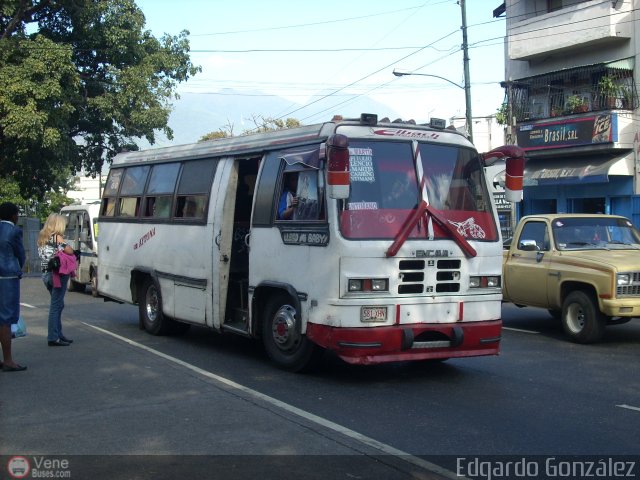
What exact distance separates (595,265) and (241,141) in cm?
555

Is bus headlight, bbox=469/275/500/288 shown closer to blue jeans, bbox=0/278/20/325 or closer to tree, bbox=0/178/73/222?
blue jeans, bbox=0/278/20/325

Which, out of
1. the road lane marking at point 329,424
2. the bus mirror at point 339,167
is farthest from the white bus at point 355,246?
the road lane marking at point 329,424

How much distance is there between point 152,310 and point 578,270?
6771 millimetres

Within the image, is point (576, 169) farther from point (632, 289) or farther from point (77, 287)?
point (632, 289)

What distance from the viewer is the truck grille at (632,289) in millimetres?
10922

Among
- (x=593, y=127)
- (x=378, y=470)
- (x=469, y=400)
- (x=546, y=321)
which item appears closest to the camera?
(x=378, y=470)

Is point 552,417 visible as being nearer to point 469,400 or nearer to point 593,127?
point 469,400

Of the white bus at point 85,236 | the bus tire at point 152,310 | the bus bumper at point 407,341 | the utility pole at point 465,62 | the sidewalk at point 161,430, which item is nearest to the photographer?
the sidewalk at point 161,430

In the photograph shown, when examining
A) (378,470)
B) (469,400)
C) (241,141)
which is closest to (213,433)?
(378,470)

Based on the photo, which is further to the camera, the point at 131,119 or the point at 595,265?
the point at 131,119

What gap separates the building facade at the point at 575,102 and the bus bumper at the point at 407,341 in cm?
2063

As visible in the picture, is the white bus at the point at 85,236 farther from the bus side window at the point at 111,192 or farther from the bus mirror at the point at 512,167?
the bus mirror at the point at 512,167

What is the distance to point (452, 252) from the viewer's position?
8.43 meters

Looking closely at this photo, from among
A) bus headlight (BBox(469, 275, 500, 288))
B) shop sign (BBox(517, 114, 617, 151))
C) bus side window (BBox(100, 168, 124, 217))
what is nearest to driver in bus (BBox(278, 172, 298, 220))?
bus headlight (BBox(469, 275, 500, 288))
